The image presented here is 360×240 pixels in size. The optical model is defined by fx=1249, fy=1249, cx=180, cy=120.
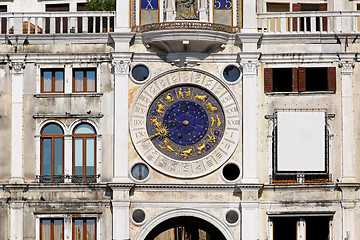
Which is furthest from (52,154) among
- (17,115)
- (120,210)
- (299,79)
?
(299,79)

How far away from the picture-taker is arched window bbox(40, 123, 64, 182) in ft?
170

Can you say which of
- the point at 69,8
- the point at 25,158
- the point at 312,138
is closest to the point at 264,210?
the point at 312,138

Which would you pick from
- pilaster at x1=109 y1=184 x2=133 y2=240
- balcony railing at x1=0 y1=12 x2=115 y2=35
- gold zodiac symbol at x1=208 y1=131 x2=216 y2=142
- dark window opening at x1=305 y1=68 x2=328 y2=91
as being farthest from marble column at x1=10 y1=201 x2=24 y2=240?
dark window opening at x1=305 y1=68 x2=328 y2=91

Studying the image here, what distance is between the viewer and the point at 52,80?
52156 mm

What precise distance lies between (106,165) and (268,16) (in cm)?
917

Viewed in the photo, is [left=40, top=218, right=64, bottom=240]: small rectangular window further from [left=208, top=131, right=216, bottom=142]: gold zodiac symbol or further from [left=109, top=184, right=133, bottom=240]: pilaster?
[left=208, top=131, right=216, bottom=142]: gold zodiac symbol

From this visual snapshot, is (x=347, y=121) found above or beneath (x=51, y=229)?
above

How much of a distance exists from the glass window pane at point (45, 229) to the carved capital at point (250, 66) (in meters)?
10.3

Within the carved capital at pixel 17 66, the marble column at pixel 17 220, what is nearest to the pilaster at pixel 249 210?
the marble column at pixel 17 220

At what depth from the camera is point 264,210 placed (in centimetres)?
5112

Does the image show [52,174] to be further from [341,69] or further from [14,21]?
[341,69]

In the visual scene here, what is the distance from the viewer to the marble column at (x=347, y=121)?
51156 millimetres

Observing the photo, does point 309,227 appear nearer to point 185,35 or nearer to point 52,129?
point 185,35

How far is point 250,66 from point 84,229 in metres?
9.59
